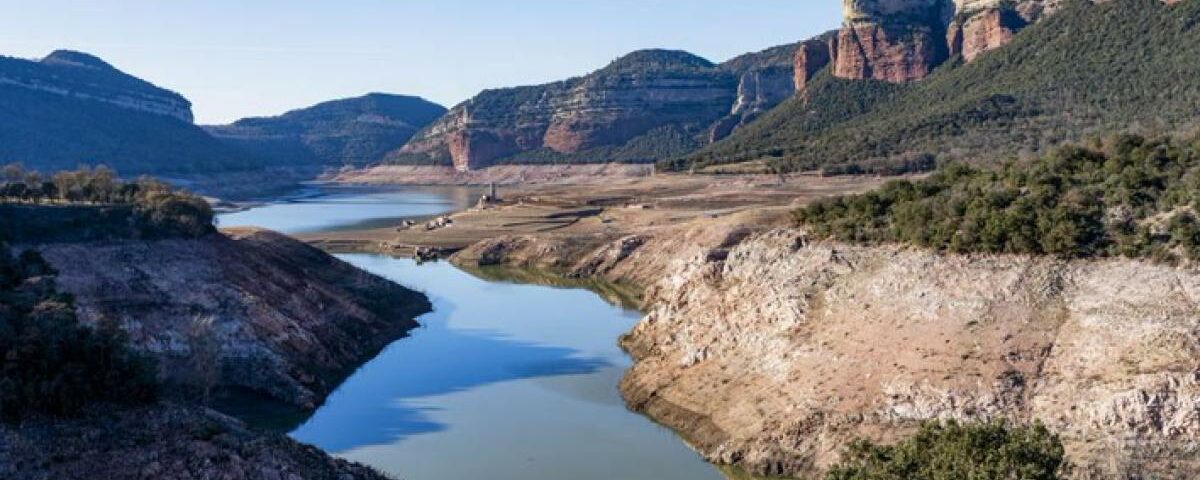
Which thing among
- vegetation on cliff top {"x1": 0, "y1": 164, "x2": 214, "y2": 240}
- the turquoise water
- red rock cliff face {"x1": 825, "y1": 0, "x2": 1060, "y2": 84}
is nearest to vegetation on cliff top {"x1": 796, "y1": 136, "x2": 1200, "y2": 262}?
vegetation on cliff top {"x1": 0, "y1": 164, "x2": 214, "y2": 240}

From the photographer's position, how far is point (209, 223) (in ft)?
224

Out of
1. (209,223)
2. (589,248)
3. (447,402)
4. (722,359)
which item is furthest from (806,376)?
(589,248)

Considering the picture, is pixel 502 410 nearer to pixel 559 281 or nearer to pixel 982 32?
pixel 559 281

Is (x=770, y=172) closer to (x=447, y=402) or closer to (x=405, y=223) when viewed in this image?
(x=405, y=223)

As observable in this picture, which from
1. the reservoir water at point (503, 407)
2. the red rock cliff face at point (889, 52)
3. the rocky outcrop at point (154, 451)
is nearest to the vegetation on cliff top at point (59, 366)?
the rocky outcrop at point (154, 451)

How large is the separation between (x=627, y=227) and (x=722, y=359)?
212 ft

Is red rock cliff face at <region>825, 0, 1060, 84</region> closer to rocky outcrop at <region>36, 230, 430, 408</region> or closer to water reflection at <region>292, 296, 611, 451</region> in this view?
water reflection at <region>292, 296, 611, 451</region>

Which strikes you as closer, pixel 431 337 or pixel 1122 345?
pixel 1122 345

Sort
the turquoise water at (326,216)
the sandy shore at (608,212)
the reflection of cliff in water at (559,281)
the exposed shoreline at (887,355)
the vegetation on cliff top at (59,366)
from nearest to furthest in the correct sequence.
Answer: the vegetation on cliff top at (59,366)
the exposed shoreline at (887,355)
the reflection of cliff in water at (559,281)
the sandy shore at (608,212)
the turquoise water at (326,216)

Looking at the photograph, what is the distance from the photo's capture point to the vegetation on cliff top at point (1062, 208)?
3894 centimetres

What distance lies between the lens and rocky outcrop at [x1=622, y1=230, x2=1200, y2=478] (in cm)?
3266

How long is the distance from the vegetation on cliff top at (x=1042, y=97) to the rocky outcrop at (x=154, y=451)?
7838 cm

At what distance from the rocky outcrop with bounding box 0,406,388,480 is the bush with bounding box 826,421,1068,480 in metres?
13.7

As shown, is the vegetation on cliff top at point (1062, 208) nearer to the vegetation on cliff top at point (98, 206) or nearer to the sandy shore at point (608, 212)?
the vegetation on cliff top at point (98, 206)
